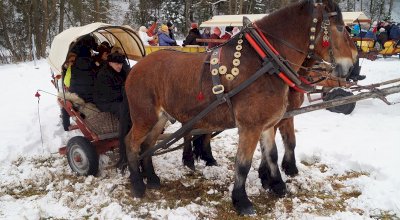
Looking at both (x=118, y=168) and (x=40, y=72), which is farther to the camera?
(x=40, y=72)

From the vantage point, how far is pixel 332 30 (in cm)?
307

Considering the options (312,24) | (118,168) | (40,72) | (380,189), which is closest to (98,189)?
(118,168)

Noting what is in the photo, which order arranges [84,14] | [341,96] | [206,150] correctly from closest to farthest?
[206,150]
[341,96]
[84,14]

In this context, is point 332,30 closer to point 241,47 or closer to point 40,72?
point 241,47

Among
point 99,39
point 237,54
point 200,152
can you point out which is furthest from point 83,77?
point 237,54

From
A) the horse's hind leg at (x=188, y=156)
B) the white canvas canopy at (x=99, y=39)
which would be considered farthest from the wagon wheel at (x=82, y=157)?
the horse's hind leg at (x=188, y=156)

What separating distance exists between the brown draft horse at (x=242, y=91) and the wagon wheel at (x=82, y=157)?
599 mm

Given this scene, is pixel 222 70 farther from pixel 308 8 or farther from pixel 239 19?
pixel 239 19

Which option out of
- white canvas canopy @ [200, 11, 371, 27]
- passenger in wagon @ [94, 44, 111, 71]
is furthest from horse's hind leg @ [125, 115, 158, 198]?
white canvas canopy @ [200, 11, 371, 27]

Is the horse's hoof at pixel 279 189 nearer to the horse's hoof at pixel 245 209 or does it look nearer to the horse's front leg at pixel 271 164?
the horse's front leg at pixel 271 164

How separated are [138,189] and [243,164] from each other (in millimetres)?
1373

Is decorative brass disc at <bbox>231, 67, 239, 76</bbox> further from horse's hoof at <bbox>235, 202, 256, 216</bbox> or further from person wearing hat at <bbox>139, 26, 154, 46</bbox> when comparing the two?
person wearing hat at <bbox>139, 26, 154, 46</bbox>

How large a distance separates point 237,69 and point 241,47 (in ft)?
0.77

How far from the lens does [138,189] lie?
13.2ft
